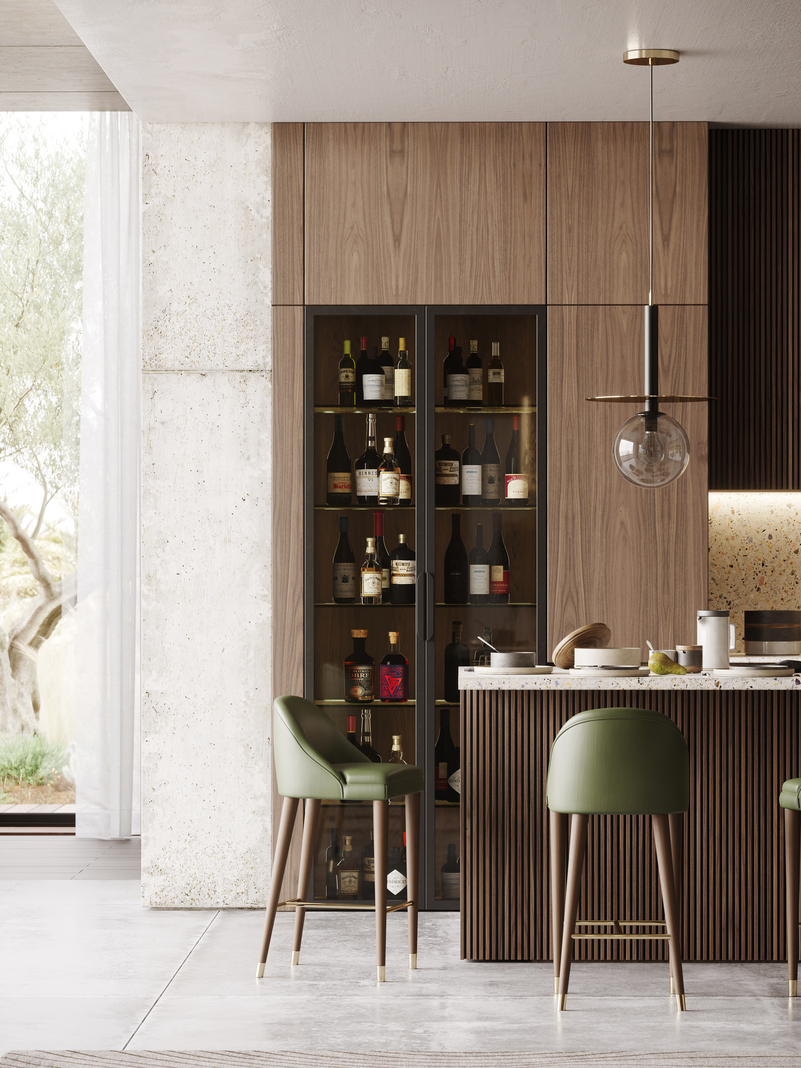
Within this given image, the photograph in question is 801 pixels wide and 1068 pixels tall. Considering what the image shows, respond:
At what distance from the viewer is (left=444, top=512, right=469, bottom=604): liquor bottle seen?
13.8ft

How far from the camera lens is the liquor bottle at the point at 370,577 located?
425 cm

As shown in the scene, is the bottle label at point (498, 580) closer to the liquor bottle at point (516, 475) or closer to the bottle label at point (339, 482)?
the liquor bottle at point (516, 475)

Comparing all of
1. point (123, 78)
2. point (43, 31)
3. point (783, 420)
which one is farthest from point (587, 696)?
point (43, 31)

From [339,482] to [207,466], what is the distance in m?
0.51

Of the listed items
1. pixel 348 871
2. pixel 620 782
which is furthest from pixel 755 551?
pixel 348 871

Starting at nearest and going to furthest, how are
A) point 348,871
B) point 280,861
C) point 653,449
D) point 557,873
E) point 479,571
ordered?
1. point 557,873
2. point 653,449
3. point 280,861
4. point 348,871
5. point 479,571

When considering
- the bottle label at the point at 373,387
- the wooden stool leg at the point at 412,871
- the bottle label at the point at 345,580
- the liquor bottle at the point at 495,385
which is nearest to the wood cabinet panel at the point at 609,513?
the liquor bottle at the point at 495,385

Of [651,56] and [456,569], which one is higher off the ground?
[651,56]

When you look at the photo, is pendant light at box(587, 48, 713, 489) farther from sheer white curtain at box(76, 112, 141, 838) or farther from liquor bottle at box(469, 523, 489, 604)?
sheer white curtain at box(76, 112, 141, 838)

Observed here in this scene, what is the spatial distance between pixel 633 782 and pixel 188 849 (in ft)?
6.43

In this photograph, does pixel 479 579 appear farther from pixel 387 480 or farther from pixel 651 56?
pixel 651 56

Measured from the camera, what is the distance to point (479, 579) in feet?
13.8

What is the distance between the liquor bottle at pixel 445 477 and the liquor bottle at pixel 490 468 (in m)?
0.11

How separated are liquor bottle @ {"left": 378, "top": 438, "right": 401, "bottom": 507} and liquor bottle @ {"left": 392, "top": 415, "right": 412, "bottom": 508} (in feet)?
0.05
